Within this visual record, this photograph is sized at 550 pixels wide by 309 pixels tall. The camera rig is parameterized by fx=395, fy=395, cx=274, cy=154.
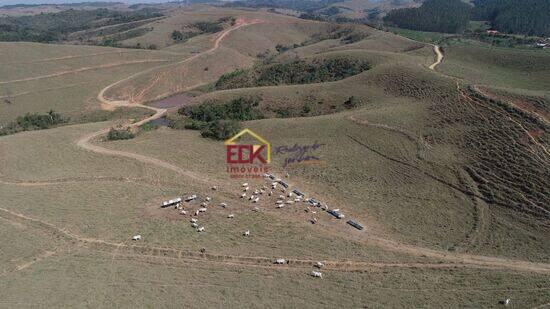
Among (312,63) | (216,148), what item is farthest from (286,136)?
(312,63)

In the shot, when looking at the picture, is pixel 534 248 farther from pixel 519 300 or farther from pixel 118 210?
pixel 118 210

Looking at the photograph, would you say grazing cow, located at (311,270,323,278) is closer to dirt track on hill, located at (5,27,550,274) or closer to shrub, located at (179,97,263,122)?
dirt track on hill, located at (5,27,550,274)

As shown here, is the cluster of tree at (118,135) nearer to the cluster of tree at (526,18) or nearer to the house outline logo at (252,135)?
the house outline logo at (252,135)

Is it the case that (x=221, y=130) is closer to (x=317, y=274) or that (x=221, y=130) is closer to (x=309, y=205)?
(x=309, y=205)

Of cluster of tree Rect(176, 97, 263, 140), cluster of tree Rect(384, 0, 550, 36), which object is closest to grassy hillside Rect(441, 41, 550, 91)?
cluster of tree Rect(176, 97, 263, 140)

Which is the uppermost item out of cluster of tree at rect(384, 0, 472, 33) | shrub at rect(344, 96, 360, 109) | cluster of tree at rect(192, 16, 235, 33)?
cluster of tree at rect(384, 0, 472, 33)

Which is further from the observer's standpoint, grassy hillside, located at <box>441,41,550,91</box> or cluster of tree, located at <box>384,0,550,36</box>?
cluster of tree, located at <box>384,0,550,36</box>

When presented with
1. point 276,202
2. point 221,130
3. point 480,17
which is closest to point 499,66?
point 221,130

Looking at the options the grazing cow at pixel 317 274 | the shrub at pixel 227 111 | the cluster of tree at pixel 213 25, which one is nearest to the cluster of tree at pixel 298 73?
the shrub at pixel 227 111
